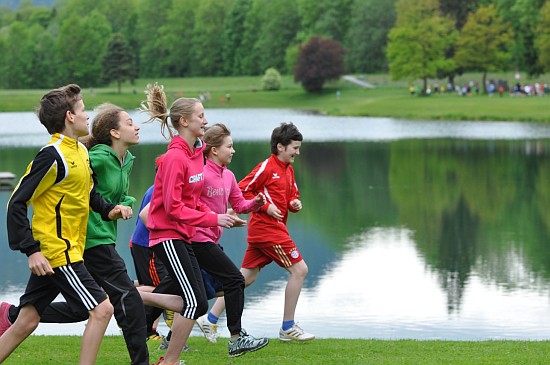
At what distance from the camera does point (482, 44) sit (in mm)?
95125

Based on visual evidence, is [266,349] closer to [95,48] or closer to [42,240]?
[42,240]

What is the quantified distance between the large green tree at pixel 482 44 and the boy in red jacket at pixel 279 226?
87293mm

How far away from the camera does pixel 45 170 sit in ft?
20.3

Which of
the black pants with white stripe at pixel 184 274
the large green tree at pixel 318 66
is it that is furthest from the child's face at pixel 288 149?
the large green tree at pixel 318 66

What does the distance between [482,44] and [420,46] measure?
5.67 metres

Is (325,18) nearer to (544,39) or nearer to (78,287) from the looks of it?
(544,39)

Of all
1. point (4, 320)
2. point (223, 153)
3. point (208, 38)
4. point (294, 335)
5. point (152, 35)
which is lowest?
point (208, 38)

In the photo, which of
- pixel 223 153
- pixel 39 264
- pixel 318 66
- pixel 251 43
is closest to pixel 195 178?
pixel 223 153

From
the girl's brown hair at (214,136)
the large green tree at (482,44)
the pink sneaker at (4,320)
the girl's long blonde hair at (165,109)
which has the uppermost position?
the girl's long blonde hair at (165,109)

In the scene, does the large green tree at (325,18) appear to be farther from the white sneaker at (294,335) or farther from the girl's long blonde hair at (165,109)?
the girl's long blonde hair at (165,109)

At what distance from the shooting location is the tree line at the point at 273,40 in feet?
313

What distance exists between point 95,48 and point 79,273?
134987 mm

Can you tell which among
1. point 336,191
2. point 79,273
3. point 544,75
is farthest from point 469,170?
point 544,75

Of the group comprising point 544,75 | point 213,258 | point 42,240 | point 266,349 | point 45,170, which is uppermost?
point 45,170
